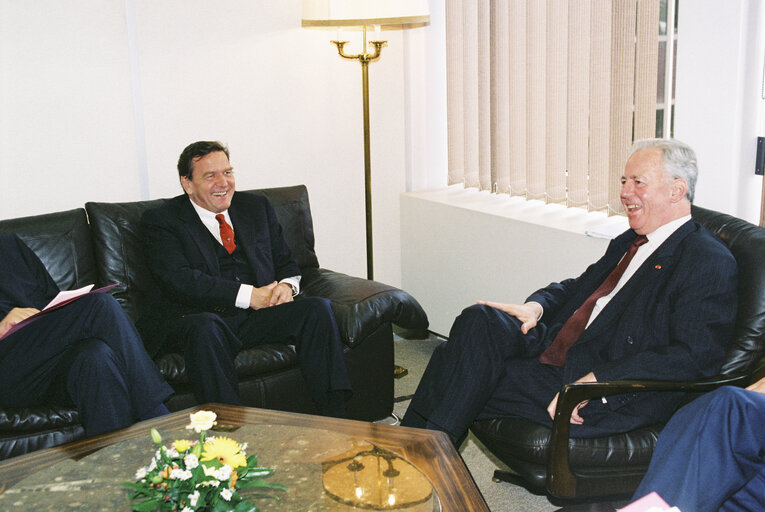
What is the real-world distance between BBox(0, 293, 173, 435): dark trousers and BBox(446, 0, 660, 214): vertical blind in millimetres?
2056

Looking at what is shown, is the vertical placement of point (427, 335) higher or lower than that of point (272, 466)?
lower

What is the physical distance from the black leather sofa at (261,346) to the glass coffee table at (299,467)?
764 millimetres

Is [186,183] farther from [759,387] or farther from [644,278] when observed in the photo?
[759,387]

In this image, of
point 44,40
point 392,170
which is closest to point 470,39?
point 392,170

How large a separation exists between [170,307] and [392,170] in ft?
5.78

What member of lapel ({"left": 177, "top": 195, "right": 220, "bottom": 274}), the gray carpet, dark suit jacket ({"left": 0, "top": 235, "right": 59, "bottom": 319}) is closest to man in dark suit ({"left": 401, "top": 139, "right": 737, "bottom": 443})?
the gray carpet

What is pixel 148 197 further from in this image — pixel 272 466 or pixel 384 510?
pixel 384 510

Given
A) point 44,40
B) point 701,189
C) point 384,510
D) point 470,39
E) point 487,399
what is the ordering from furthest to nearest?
point 470,39
point 44,40
point 701,189
point 487,399
point 384,510

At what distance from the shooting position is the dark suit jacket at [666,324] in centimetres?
224

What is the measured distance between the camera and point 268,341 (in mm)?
3119

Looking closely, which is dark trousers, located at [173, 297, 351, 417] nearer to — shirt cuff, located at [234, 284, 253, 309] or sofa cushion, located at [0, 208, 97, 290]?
shirt cuff, located at [234, 284, 253, 309]

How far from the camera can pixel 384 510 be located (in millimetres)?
1765

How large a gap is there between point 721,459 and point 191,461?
1.25 meters

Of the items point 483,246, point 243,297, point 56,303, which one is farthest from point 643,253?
point 56,303
